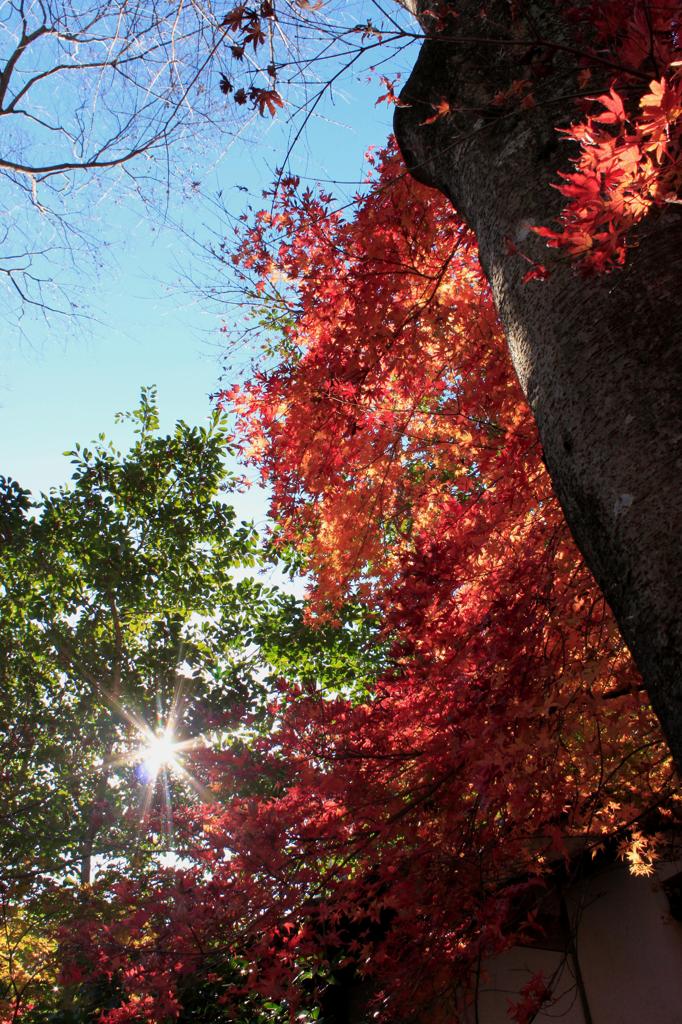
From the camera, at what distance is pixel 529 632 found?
3.02 m

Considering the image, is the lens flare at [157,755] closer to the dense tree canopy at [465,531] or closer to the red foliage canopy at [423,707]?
the dense tree canopy at [465,531]

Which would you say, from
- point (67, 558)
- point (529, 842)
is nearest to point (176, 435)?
point (67, 558)

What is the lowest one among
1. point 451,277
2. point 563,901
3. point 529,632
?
point 563,901

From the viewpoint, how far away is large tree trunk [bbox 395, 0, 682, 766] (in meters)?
1.25

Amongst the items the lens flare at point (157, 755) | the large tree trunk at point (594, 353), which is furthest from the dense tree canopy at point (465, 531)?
the lens flare at point (157, 755)

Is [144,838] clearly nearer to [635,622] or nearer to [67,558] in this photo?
[67,558]

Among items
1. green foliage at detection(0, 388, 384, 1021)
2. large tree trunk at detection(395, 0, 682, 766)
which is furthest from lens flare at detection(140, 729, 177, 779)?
large tree trunk at detection(395, 0, 682, 766)

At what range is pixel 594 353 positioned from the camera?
5.05 feet

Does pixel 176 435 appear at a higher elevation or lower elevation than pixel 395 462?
higher

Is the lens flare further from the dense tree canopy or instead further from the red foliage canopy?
the red foliage canopy

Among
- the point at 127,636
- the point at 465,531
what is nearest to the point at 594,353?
the point at 465,531

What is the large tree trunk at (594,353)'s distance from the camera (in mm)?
1252

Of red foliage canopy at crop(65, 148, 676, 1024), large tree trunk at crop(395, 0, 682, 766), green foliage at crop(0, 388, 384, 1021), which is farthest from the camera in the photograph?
green foliage at crop(0, 388, 384, 1021)

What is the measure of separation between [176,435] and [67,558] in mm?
2576
